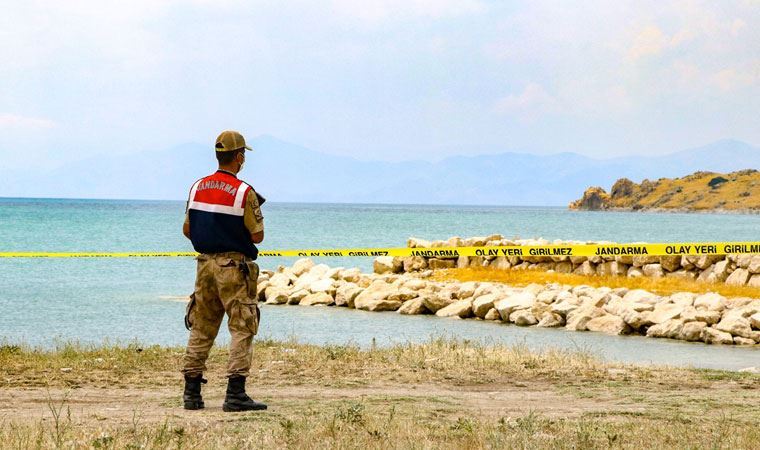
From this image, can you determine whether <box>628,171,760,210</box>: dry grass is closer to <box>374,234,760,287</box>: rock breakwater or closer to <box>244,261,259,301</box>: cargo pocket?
<box>374,234,760,287</box>: rock breakwater

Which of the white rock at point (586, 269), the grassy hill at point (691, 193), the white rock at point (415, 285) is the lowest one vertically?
the white rock at point (415, 285)

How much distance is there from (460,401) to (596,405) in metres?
1.23

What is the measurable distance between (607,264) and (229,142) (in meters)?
18.4

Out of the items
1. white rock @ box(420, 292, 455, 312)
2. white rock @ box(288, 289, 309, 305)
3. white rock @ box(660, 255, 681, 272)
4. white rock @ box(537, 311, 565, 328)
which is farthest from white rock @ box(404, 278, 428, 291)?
white rock @ box(660, 255, 681, 272)

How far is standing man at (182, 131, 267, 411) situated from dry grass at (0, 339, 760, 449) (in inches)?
21.6

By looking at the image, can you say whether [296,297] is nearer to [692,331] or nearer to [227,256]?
[692,331]

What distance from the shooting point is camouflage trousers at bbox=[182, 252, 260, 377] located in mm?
8172

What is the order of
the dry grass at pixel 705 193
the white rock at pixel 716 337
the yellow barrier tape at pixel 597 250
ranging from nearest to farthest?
the white rock at pixel 716 337, the yellow barrier tape at pixel 597 250, the dry grass at pixel 705 193

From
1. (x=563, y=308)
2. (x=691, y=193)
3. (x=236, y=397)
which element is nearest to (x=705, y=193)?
(x=691, y=193)

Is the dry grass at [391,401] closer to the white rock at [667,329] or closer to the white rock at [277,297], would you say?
the white rock at [667,329]

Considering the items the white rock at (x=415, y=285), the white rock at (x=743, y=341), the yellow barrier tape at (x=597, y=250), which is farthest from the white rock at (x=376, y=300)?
the white rock at (x=743, y=341)

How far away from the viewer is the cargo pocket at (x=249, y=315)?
321 inches

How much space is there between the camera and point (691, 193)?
584 ft

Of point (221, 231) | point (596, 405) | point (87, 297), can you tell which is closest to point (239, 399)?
point (221, 231)
